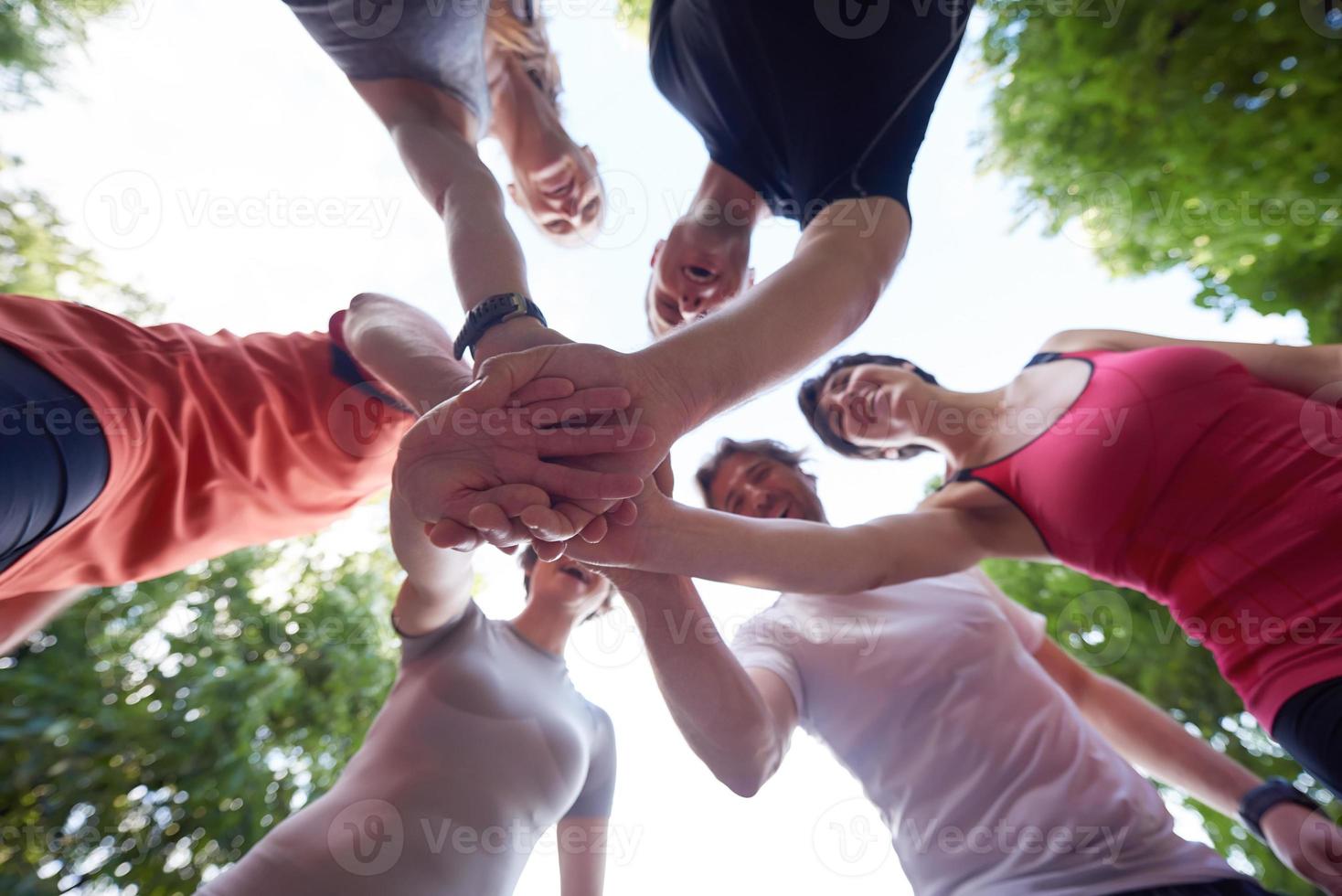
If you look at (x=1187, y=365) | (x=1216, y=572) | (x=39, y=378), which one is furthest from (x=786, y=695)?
(x=39, y=378)

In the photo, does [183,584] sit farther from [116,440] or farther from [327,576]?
[116,440]

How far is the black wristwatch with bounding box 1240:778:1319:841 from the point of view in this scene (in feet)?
3.43

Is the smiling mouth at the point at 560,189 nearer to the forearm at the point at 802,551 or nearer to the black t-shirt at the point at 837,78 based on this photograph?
the black t-shirt at the point at 837,78

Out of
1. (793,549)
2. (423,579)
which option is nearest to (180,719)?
(423,579)

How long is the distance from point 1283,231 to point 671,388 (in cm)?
193

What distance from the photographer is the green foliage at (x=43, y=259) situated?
1922 mm

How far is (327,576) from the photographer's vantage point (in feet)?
7.04

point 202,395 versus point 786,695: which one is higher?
point 202,395

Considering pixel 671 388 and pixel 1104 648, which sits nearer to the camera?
pixel 671 388
